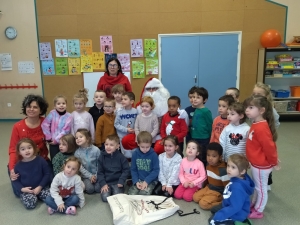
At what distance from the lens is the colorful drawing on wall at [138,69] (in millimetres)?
5762

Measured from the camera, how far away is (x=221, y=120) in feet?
9.29

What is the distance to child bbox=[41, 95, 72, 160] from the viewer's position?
293 centimetres

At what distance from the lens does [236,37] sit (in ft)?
18.4

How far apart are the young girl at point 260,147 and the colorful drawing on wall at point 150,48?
11.8ft

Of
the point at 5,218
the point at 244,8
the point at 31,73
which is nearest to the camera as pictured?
the point at 5,218

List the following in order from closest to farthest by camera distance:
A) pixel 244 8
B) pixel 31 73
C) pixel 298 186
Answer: pixel 298 186 → pixel 244 8 → pixel 31 73

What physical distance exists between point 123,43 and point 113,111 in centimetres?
291

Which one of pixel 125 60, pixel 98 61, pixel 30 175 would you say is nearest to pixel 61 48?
pixel 98 61

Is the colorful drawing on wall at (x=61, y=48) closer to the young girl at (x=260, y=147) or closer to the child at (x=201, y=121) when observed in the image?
the child at (x=201, y=121)

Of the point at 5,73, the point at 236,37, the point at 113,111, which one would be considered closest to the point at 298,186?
the point at 113,111

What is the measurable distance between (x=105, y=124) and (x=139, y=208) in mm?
1076

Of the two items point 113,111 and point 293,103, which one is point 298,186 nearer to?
point 113,111

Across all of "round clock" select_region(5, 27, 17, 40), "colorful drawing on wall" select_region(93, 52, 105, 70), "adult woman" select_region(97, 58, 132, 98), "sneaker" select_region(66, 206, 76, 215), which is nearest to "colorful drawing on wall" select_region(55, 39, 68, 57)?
"colorful drawing on wall" select_region(93, 52, 105, 70)

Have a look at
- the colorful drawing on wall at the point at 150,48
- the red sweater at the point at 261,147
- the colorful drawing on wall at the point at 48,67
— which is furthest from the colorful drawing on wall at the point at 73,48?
the red sweater at the point at 261,147
